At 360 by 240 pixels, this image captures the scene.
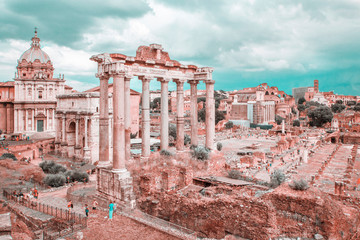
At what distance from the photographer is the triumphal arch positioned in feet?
37.2

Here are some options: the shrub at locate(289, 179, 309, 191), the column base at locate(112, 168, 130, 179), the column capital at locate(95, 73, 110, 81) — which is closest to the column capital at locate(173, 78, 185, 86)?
the column capital at locate(95, 73, 110, 81)

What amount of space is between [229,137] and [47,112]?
35.3 m

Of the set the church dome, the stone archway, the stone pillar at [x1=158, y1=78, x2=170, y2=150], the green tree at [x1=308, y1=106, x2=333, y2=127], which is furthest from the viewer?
the green tree at [x1=308, y1=106, x2=333, y2=127]

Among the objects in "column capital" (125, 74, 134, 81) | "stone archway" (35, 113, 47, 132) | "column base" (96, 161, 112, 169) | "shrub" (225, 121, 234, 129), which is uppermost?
"column capital" (125, 74, 134, 81)

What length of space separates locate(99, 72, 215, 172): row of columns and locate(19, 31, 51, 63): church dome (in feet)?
126

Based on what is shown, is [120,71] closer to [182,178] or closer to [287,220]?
[182,178]

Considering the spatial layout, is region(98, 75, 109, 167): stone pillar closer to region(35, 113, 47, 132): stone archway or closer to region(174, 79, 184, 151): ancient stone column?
region(174, 79, 184, 151): ancient stone column

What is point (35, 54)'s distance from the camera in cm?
4569

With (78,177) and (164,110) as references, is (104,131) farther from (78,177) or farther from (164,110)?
(78,177)

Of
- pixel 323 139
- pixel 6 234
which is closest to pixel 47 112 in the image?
pixel 6 234

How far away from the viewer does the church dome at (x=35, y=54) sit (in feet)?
148

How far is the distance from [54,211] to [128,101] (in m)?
5.89

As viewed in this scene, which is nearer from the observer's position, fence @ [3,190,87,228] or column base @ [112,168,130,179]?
fence @ [3,190,87,228]

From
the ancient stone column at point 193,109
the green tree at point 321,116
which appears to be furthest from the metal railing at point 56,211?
the green tree at point 321,116
